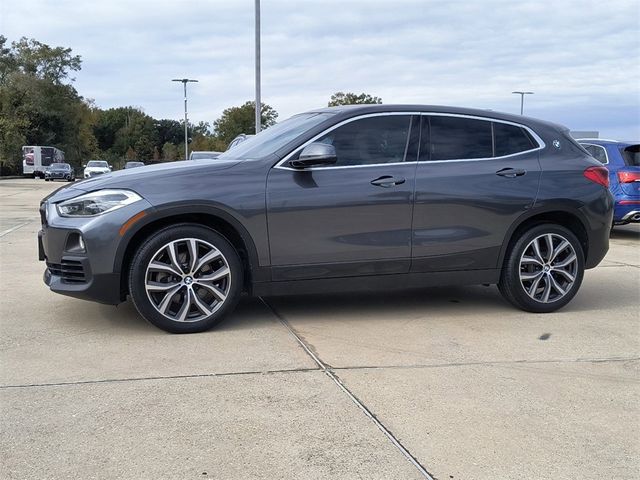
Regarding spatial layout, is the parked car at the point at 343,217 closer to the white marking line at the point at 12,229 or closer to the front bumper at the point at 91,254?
the front bumper at the point at 91,254

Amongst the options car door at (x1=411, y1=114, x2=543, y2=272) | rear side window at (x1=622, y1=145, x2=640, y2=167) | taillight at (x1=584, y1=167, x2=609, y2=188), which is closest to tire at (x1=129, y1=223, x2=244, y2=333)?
car door at (x1=411, y1=114, x2=543, y2=272)

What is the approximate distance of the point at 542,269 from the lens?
223 inches

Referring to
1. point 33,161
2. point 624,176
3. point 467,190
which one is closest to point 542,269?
point 467,190

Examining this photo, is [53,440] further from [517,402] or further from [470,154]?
[470,154]

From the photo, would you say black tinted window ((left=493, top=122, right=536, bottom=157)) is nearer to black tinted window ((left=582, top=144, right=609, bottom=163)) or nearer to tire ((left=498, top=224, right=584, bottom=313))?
tire ((left=498, top=224, right=584, bottom=313))

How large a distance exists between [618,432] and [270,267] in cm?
261

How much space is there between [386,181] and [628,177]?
25.0 feet

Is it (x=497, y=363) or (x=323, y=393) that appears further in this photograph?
(x=497, y=363)

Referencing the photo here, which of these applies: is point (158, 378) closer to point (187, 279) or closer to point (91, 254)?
point (187, 279)

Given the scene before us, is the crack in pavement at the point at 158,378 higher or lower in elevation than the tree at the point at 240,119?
lower

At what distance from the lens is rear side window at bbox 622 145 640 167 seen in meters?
→ 11.4

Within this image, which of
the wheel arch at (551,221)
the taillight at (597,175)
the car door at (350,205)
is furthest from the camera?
the taillight at (597,175)

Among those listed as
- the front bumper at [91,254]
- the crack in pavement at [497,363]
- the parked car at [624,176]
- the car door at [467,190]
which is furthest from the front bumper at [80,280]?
the parked car at [624,176]

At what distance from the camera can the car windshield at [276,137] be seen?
525 cm
